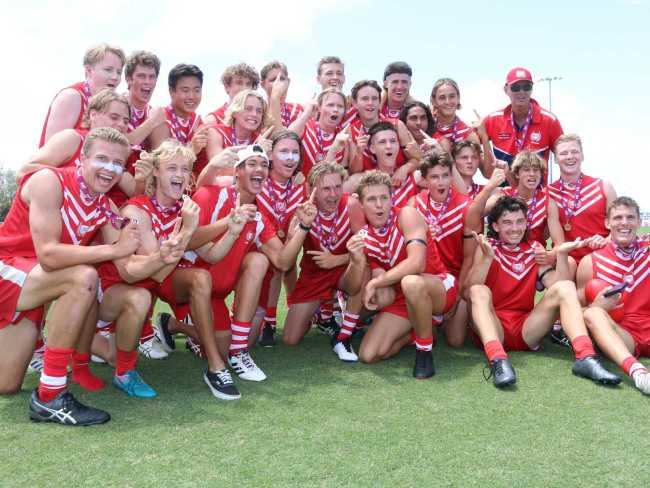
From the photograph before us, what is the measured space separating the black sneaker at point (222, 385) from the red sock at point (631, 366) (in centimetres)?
304

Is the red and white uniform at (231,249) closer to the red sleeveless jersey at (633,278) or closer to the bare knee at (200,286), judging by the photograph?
the bare knee at (200,286)

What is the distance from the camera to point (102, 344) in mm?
5211

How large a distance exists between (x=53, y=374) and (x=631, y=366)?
429 cm

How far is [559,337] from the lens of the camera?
589cm

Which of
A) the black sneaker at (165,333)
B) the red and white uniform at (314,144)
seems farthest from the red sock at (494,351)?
the black sneaker at (165,333)

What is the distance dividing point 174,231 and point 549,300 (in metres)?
3.32

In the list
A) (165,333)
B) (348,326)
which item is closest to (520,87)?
(348,326)

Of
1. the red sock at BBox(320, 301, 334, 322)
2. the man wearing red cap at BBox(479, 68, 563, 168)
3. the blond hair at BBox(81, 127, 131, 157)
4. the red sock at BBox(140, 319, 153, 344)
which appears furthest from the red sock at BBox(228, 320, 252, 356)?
the man wearing red cap at BBox(479, 68, 563, 168)

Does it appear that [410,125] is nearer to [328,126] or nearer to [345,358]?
[328,126]

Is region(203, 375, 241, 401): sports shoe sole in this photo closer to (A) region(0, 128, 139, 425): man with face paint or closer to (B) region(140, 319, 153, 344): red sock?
(A) region(0, 128, 139, 425): man with face paint

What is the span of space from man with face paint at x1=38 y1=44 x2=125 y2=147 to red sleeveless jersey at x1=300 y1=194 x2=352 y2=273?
230cm

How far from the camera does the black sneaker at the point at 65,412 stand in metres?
3.82

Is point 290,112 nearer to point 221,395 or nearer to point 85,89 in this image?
point 85,89

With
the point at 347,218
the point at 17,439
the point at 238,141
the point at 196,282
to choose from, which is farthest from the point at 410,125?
the point at 17,439
